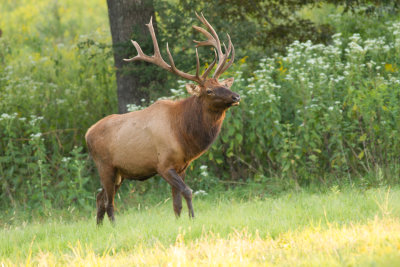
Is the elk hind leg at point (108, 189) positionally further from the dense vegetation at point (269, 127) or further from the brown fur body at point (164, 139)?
the dense vegetation at point (269, 127)

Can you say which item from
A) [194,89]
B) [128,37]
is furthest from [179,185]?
[128,37]

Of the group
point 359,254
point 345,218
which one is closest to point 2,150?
point 345,218

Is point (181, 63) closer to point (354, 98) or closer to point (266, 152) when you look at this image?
point (266, 152)

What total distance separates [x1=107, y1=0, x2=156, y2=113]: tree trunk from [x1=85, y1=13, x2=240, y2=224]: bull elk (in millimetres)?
2985

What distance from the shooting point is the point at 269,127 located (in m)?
9.15

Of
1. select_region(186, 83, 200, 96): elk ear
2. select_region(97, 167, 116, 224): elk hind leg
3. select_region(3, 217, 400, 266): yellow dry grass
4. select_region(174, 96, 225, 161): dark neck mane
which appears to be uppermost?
select_region(186, 83, 200, 96): elk ear

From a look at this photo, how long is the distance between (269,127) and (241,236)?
3989 millimetres

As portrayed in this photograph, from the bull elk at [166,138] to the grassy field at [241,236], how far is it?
1.76ft

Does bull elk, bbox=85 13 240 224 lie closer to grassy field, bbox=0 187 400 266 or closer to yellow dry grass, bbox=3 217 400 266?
grassy field, bbox=0 187 400 266

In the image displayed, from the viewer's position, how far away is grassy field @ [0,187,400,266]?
4492 millimetres

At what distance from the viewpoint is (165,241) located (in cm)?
565

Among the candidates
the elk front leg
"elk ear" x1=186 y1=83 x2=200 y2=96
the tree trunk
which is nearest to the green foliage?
"elk ear" x1=186 y1=83 x2=200 y2=96

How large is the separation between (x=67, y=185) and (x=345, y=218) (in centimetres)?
566

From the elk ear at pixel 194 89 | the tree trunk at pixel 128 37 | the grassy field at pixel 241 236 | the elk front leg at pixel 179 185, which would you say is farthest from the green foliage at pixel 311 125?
the elk front leg at pixel 179 185
